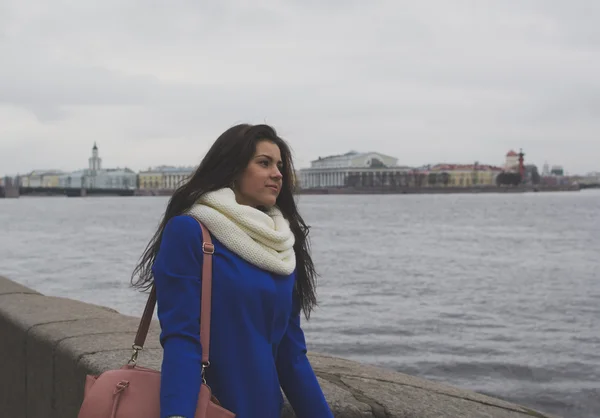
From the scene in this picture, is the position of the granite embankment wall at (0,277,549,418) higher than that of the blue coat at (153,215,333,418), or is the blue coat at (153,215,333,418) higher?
the blue coat at (153,215,333,418)

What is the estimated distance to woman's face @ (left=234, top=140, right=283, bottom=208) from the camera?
5.75 ft

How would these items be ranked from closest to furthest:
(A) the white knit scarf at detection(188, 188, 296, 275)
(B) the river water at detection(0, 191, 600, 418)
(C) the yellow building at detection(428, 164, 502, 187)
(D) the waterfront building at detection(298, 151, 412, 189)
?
1. (A) the white knit scarf at detection(188, 188, 296, 275)
2. (B) the river water at detection(0, 191, 600, 418)
3. (D) the waterfront building at detection(298, 151, 412, 189)
4. (C) the yellow building at detection(428, 164, 502, 187)

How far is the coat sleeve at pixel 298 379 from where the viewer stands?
1737 millimetres

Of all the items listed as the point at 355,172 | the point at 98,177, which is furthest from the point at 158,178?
the point at 355,172

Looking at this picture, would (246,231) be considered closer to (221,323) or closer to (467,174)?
(221,323)

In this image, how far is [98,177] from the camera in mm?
157250

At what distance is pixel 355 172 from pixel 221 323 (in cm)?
13993

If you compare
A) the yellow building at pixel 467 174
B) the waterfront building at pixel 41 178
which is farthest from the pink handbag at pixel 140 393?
the waterfront building at pixel 41 178

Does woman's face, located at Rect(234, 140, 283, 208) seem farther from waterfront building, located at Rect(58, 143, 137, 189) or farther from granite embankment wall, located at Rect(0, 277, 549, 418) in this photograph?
waterfront building, located at Rect(58, 143, 137, 189)

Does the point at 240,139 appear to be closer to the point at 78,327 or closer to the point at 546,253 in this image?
the point at 78,327

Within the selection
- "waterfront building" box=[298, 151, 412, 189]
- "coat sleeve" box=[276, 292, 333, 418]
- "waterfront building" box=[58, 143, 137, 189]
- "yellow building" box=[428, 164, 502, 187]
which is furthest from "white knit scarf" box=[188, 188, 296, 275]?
"waterfront building" box=[58, 143, 137, 189]

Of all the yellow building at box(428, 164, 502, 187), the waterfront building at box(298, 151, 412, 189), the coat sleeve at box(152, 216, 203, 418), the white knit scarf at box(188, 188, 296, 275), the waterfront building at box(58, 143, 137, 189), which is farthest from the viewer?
the waterfront building at box(58, 143, 137, 189)

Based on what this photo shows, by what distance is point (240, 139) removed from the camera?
175 cm

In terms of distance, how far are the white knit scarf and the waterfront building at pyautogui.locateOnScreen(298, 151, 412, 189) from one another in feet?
442
